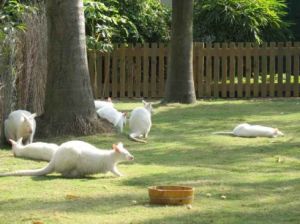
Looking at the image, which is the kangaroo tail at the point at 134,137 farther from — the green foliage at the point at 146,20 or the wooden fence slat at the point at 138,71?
the green foliage at the point at 146,20

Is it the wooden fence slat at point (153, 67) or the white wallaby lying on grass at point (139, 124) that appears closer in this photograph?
the white wallaby lying on grass at point (139, 124)

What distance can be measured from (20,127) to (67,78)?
1.60 m

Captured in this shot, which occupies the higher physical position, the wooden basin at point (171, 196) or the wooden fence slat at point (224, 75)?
the wooden fence slat at point (224, 75)

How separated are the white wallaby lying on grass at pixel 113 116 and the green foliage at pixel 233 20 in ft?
43.4

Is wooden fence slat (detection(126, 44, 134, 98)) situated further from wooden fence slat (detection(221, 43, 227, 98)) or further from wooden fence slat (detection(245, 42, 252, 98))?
wooden fence slat (detection(245, 42, 252, 98))

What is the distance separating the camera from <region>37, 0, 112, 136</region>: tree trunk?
13263 mm

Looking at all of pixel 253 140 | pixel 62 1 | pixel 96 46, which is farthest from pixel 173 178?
pixel 96 46

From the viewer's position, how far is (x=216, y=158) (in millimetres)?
11250

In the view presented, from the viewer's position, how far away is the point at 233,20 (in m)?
26.9

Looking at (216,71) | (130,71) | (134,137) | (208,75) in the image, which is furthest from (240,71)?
(134,137)

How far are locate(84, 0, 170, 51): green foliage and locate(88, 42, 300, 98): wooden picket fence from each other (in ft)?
1.92

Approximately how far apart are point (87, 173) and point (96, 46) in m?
A: 13.4

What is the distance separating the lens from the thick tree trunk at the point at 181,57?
798 inches

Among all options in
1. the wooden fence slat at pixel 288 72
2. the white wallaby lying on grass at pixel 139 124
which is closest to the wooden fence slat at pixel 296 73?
the wooden fence slat at pixel 288 72
